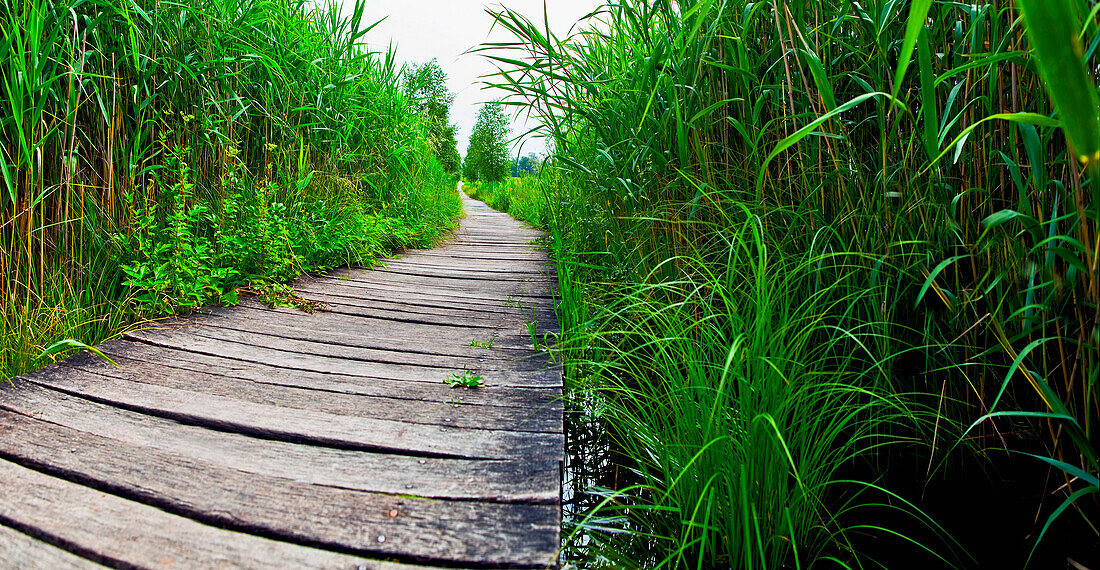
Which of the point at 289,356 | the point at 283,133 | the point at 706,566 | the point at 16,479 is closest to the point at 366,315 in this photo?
the point at 289,356

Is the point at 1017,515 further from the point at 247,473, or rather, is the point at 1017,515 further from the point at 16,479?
the point at 16,479

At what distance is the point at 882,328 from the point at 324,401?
5.05ft

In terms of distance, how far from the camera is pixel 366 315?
2770 mm

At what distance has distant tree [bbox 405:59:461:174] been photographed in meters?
5.30

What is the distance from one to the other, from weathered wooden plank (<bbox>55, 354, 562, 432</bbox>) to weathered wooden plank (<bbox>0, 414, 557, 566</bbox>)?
0.37 metres

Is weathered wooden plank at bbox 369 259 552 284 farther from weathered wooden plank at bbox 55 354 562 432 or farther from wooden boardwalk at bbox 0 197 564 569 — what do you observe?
weathered wooden plank at bbox 55 354 562 432

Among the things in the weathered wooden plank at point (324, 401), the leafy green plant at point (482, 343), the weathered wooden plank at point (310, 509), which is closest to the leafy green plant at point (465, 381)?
the weathered wooden plank at point (324, 401)

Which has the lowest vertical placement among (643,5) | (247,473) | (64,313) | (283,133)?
(247,473)

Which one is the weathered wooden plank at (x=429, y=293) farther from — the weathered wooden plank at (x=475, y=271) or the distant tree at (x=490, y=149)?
the distant tree at (x=490, y=149)

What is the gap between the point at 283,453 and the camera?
4.57ft

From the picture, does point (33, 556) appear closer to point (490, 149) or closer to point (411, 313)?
point (411, 313)

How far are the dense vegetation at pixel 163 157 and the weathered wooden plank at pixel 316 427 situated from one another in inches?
20.5

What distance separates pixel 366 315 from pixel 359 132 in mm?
2069

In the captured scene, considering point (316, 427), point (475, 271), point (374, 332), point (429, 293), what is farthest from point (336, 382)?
point (475, 271)
